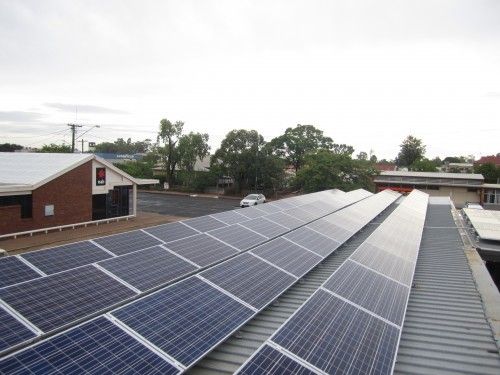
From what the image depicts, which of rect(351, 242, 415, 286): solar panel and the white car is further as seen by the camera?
the white car

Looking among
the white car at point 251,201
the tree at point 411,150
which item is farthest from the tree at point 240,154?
the tree at point 411,150

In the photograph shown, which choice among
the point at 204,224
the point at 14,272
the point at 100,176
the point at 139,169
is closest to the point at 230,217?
the point at 204,224

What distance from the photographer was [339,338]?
19.1 ft

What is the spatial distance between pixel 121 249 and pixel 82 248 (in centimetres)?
92

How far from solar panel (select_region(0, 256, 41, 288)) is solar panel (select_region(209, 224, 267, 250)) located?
18.1 feet

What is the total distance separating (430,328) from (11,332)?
7.47 metres

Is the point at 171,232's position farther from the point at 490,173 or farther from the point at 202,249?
the point at 490,173

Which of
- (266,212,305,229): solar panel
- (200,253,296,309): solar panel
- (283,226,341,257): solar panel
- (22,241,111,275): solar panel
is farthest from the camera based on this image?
(266,212,305,229): solar panel

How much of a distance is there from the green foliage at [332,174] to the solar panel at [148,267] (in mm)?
45503

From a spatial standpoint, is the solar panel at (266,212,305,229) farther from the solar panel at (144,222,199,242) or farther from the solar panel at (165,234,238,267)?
the solar panel at (165,234,238,267)

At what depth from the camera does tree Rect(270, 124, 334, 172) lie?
79250 mm

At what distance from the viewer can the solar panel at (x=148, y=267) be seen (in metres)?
7.70

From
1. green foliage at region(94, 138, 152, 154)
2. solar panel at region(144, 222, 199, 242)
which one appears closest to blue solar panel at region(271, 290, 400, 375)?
solar panel at region(144, 222, 199, 242)

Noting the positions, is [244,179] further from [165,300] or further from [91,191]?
[165,300]
